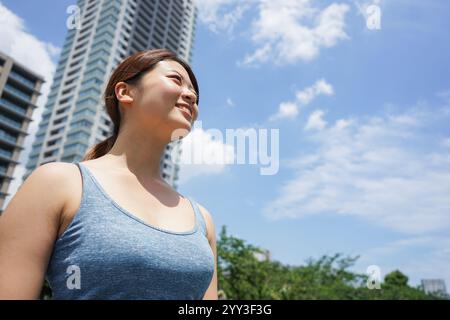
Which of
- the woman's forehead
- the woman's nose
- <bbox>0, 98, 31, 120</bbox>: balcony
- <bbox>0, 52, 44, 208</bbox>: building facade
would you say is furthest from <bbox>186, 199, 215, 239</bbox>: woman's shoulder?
<bbox>0, 98, 31, 120</bbox>: balcony

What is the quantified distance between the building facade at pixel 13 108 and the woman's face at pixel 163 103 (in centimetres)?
5285

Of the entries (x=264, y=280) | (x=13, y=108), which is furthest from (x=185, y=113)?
(x=13, y=108)

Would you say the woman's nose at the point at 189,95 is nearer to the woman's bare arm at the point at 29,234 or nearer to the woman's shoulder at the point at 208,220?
the woman's shoulder at the point at 208,220

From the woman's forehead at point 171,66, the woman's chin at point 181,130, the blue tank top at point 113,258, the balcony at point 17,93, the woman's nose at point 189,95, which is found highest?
the balcony at point 17,93

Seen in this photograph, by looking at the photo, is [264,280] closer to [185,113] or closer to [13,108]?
[185,113]

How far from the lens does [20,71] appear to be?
51.8 m

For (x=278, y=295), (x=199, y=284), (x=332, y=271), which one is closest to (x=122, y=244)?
(x=199, y=284)

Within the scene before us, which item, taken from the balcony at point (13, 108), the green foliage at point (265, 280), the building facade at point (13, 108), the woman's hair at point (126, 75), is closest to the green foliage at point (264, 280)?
the green foliage at point (265, 280)

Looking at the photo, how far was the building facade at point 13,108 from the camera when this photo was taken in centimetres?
4744

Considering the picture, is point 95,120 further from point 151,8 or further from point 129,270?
point 129,270

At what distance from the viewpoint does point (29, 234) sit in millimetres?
1136

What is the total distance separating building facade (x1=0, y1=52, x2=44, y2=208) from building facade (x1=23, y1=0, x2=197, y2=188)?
8868 mm

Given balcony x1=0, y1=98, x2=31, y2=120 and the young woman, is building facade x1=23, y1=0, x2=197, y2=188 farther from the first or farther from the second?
the young woman

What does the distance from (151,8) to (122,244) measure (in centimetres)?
8536
